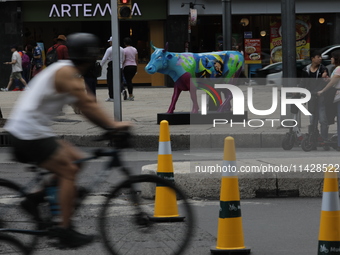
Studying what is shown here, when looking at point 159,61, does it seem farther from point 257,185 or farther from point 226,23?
point 257,185

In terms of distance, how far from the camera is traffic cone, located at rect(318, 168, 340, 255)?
4.69 meters

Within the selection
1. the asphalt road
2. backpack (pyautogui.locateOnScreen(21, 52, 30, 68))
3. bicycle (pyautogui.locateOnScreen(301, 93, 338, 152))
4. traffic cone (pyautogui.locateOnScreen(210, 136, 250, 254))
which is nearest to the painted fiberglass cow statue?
bicycle (pyautogui.locateOnScreen(301, 93, 338, 152))

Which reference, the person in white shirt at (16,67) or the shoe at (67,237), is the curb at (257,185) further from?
the person in white shirt at (16,67)

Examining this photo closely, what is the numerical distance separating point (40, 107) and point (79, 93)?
285 millimetres

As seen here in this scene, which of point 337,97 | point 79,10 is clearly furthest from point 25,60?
point 337,97

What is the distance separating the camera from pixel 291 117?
12.9 metres

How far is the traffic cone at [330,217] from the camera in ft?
15.4

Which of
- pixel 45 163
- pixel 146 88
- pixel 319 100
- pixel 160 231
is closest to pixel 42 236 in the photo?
pixel 45 163

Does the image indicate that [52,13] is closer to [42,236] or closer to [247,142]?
[247,142]

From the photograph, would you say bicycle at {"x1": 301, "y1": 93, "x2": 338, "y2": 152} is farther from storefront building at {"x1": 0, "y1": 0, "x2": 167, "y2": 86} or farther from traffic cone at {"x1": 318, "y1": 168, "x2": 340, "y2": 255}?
storefront building at {"x1": 0, "y1": 0, "x2": 167, "y2": 86}

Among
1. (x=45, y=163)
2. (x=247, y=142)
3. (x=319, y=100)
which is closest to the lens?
(x=45, y=163)

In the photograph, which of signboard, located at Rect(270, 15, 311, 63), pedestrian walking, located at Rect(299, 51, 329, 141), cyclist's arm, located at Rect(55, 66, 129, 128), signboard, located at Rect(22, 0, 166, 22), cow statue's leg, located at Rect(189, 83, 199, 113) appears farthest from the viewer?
signboard, located at Rect(270, 15, 311, 63)

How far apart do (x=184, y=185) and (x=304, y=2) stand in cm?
2191

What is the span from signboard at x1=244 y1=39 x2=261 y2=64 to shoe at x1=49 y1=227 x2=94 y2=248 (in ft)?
80.8
